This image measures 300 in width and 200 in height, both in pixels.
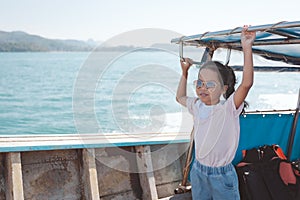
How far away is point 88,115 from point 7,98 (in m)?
6.60

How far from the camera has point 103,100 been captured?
49.2ft

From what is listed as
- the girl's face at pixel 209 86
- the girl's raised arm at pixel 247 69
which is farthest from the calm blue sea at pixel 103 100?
the girl's raised arm at pixel 247 69

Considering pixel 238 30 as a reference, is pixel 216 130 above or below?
below

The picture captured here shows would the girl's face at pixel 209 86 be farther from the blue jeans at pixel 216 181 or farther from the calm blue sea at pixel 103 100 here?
the calm blue sea at pixel 103 100

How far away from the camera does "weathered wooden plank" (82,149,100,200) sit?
125 inches

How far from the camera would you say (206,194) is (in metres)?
2.24

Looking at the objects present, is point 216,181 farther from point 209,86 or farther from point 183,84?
point 183,84

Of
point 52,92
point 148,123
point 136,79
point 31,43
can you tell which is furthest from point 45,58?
point 148,123


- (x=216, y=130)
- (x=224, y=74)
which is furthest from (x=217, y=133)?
(x=224, y=74)

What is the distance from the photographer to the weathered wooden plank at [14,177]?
2.90 metres

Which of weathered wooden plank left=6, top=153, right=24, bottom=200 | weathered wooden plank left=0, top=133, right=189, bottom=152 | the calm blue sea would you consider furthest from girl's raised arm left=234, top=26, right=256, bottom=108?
the calm blue sea

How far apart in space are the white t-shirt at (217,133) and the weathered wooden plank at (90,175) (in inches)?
50.8

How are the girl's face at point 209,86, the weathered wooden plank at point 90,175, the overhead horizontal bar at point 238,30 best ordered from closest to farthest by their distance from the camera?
the overhead horizontal bar at point 238,30
the girl's face at point 209,86
the weathered wooden plank at point 90,175

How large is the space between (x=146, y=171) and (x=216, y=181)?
1.40 metres
